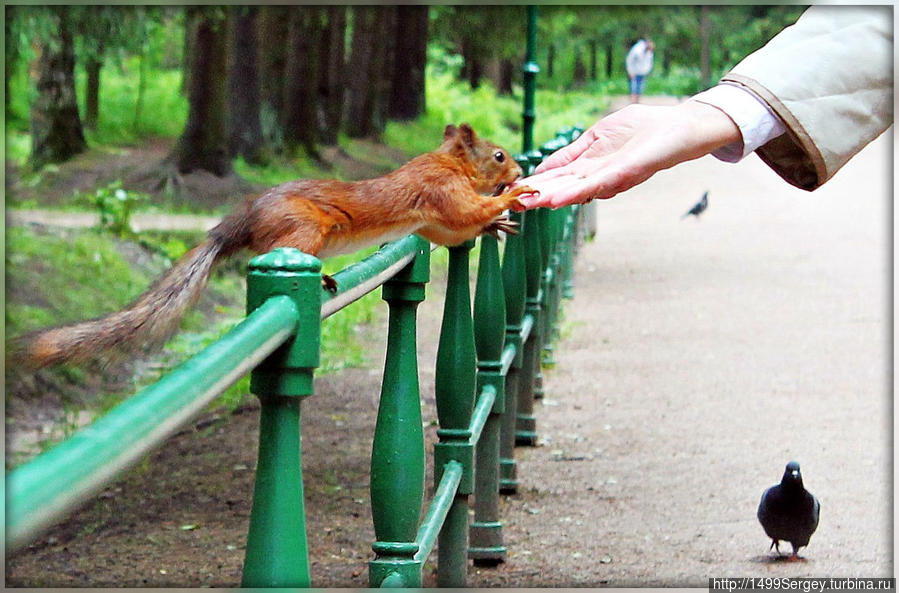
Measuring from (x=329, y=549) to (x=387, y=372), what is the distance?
235cm

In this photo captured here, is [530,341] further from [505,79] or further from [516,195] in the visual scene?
[505,79]

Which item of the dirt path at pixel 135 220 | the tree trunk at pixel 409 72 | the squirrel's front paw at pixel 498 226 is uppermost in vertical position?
the tree trunk at pixel 409 72

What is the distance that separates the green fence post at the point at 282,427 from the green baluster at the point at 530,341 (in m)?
4.19

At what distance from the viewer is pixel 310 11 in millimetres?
18094

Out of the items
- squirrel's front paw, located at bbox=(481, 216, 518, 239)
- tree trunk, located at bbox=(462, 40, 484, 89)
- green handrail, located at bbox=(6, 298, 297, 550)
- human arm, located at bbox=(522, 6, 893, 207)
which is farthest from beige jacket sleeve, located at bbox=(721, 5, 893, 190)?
tree trunk, located at bbox=(462, 40, 484, 89)

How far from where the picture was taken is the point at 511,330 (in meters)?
5.42

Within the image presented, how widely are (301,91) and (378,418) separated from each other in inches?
662

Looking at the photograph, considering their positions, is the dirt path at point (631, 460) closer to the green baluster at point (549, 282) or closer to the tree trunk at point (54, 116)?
the green baluster at point (549, 282)

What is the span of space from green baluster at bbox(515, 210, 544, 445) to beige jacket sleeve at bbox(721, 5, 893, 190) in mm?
3307

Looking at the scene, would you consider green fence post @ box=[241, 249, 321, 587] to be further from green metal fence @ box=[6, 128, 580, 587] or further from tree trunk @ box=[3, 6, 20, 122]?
tree trunk @ box=[3, 6, 20, 122]

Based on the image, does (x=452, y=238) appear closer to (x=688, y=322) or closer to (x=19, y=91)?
(x=688, y=322)

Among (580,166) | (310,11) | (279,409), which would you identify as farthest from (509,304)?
(310,11)

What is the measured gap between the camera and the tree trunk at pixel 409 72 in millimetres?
26156

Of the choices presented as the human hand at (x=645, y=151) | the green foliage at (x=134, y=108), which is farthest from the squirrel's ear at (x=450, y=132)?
the green foliage at (x=134, y=108)
